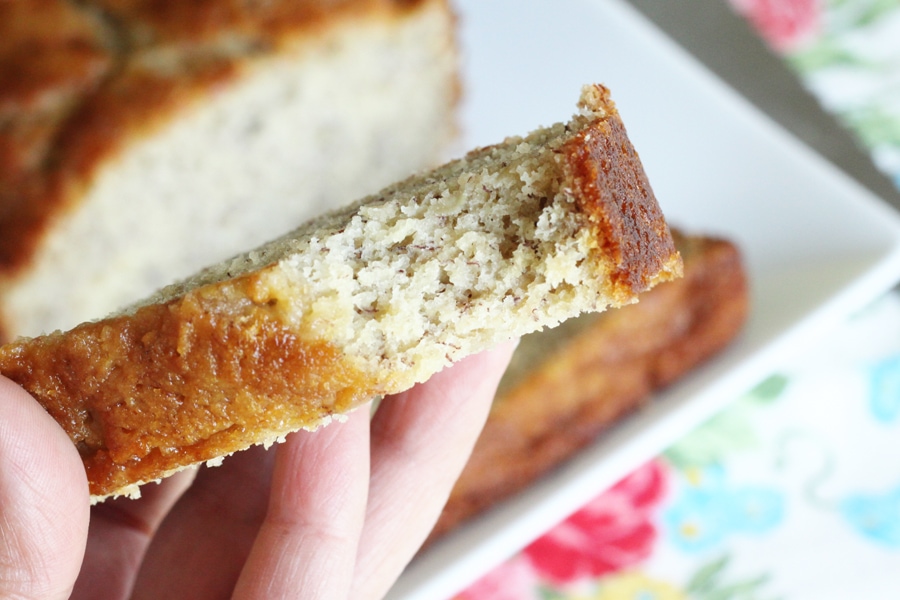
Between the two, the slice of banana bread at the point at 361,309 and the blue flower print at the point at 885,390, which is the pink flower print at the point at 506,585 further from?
the slice of banana bread at the point at 361,309

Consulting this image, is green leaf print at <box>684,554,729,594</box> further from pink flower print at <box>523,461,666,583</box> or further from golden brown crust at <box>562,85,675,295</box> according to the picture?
golden brown crust at <box>562,85,675,295</box>

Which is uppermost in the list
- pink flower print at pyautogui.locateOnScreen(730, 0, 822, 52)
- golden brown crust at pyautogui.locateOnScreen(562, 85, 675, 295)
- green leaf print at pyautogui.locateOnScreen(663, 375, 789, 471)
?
pink flower print at pyautogui.locateOnScreen(730, 0, 822, 52)

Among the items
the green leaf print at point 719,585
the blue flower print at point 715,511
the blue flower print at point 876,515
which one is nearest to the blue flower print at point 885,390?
the blue flower print at point 876,515

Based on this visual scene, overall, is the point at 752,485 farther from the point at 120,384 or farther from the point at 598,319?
the point at 120,384

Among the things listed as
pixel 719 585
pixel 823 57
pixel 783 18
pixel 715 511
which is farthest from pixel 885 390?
pixel 783 18

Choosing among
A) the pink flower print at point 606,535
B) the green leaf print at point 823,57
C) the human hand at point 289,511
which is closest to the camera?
the human hand at point 289,511

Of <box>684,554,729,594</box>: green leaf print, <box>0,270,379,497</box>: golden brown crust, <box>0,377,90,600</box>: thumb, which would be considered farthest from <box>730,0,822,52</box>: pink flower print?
<box>0,377,90,600</box>: thumb
